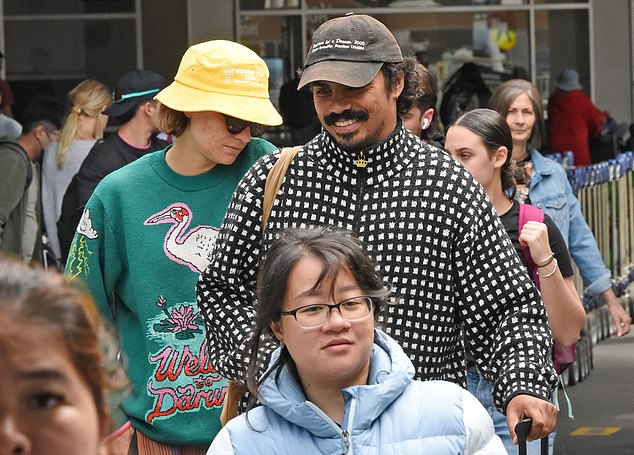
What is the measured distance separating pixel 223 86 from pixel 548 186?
9.57 feet

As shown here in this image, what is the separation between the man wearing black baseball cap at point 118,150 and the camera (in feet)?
22.2

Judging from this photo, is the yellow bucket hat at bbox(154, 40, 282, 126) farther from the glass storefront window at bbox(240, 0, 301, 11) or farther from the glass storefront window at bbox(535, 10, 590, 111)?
the glass storefront window at bbox(535, 10, 590, 111)

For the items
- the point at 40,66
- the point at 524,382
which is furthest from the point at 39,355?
the point at 40,66

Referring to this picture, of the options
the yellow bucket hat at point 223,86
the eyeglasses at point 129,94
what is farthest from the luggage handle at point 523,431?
the eyeglasses at point 129,94

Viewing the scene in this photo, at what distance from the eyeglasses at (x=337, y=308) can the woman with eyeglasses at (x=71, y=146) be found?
6.68 m

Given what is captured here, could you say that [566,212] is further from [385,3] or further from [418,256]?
[385,3]

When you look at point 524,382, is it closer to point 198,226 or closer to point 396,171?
point 396,171

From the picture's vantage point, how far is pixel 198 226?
A: 4.50 meters

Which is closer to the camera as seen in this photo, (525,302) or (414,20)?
(525,302)

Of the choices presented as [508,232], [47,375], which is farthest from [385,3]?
[47,375]

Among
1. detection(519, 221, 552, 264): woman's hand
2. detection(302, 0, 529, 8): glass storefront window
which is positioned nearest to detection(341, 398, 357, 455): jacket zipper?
detection(519, 221, 552, 264): woman's hand

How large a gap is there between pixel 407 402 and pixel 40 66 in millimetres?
14939

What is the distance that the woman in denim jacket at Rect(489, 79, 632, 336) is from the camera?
23.3ft

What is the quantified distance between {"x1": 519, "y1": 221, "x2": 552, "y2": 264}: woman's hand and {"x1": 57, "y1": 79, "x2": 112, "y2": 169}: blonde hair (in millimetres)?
5365
